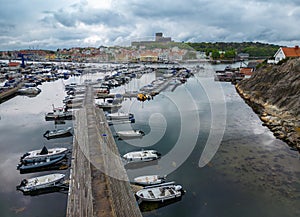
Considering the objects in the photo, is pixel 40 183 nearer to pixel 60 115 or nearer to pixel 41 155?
pixel 41 155

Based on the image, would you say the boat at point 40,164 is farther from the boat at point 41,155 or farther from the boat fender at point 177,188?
the boat fender at point 177,188

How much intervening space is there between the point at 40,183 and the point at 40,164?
2375mm

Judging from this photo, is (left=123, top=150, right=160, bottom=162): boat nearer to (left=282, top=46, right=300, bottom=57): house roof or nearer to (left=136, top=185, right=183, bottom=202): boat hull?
(left=136, top=185, right=183, bottom=202): boat hull

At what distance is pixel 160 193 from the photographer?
11.1 meters

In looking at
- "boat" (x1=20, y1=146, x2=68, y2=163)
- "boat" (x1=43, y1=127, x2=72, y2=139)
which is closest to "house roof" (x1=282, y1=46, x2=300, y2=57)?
"boat" (x1=43, y1=127, x2=72, y2=139)

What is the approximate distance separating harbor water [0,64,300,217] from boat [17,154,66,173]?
46 cm

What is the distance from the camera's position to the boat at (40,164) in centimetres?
1370

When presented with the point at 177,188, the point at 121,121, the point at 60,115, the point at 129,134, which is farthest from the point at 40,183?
the point at 60,115

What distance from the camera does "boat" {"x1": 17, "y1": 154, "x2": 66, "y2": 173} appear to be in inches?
539

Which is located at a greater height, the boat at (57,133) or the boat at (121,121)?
the boat at (121,121)

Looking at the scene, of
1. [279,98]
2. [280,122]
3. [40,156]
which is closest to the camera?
[40,156]

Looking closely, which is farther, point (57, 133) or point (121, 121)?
point (121, 121)

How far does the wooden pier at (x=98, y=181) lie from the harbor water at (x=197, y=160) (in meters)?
1.50

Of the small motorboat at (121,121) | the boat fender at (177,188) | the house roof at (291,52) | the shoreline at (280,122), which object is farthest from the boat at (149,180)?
the house roof at (291,52)
